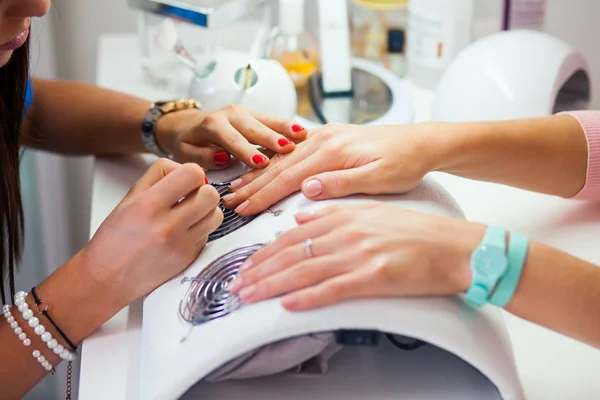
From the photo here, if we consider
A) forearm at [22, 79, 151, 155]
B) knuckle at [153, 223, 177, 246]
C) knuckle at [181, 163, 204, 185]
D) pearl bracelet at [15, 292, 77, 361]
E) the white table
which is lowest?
the white table

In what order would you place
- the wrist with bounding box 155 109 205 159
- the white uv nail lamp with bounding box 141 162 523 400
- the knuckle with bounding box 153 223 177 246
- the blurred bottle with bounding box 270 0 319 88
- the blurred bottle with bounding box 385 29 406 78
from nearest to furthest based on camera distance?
the white uv nail lamp with bounding box 141 162 523 400 < the knuckle with bounding box 153 223 177 246 < the wrist with bounding box 155 109 205 159 < the blurred bottle with bounding box 270 0 319 88 < the blurred bottle with bounding box 385 29 406 78

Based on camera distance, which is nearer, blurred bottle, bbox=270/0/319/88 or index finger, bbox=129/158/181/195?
index finger, bbox=129/158/181/195

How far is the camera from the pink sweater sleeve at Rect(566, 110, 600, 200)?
2.75 feet

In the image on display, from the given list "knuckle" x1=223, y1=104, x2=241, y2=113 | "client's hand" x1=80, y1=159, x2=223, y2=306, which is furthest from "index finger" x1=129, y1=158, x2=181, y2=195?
"knuckle" x1=223, y1=104, x2=241, y2=113

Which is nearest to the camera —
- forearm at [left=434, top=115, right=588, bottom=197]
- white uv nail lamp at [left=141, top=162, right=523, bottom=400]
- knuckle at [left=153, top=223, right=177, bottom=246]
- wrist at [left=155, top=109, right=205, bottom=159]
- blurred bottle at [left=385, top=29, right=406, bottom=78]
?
white uv nail lamp at [left=141, top=162, right=523, bottom=400]

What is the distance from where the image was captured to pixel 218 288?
655 millimetres

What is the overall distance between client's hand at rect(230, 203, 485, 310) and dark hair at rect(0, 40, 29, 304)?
363mm

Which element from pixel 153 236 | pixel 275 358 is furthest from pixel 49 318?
pixel 275 358

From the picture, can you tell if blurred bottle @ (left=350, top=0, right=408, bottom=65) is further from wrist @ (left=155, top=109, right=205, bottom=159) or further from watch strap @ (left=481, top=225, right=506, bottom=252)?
watch strap @ (left=481, top=225, right=506, bottom=252)

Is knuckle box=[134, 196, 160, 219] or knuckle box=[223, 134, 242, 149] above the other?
knuckle box=[134, 196, 160, 219]

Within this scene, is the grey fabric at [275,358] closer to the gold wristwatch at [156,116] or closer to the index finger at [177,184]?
the index finger at [177,184]

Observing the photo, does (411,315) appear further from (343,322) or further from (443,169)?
(443,169)

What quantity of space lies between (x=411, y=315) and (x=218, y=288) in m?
0.17

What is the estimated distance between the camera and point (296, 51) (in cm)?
118
